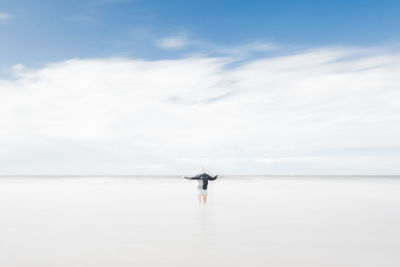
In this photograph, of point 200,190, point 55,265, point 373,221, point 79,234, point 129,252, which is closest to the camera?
point 55,265

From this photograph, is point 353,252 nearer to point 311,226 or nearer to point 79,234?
point 311,226

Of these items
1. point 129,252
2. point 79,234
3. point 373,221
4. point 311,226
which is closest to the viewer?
point 129,252

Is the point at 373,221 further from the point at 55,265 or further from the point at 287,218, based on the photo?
the point at 55,265

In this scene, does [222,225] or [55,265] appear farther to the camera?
[222,225]

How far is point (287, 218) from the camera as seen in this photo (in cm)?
1711

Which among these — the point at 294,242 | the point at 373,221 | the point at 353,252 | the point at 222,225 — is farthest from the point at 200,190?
the point at 353,252

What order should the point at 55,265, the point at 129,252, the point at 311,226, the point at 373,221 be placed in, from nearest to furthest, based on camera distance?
1. the point at 55,265
2. the point at 129,252
3. the point at 311,226
4. the point at 373,221

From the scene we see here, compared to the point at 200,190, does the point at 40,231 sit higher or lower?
lower

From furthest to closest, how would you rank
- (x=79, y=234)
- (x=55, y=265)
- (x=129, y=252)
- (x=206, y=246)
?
(x=79, y=234) < (x=206, y=246) < (x=129, y=252) < (x=55, y=265)

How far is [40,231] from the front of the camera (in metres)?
13.7

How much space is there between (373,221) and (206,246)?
9016 mm

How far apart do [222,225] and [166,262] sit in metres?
5.93

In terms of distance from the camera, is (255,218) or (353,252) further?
(255,218)

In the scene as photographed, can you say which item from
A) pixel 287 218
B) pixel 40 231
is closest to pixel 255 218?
pixel 287 218
